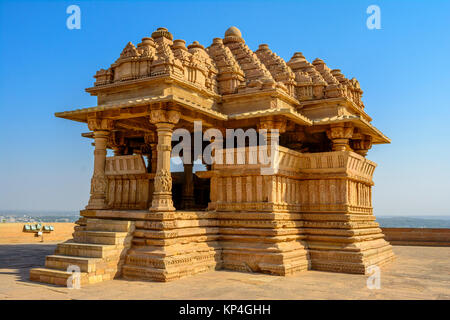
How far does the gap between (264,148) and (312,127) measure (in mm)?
2422

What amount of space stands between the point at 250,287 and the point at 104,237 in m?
3.22

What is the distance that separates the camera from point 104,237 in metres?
8.16

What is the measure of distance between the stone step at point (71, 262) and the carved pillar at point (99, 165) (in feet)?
6.45

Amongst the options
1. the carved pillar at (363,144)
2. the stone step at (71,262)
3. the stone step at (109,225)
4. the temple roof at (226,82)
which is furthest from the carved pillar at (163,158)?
the carved pillar at (363,144)

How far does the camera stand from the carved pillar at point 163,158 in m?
8.55

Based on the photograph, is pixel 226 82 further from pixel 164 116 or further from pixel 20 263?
pixel 20 263

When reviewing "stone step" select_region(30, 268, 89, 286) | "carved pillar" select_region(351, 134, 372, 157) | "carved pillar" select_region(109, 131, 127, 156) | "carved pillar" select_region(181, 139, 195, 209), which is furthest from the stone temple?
"carved pillar" select_region(181, 139, 195, 209)

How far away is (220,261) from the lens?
9.22m

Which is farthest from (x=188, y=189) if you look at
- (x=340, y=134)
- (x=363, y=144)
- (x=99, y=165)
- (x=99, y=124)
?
(x=363, y=144)

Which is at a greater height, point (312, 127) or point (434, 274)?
point (312, 127)

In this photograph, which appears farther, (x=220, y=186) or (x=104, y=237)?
(x=220, y=186)

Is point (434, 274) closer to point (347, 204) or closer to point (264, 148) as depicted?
point (347, 204)
